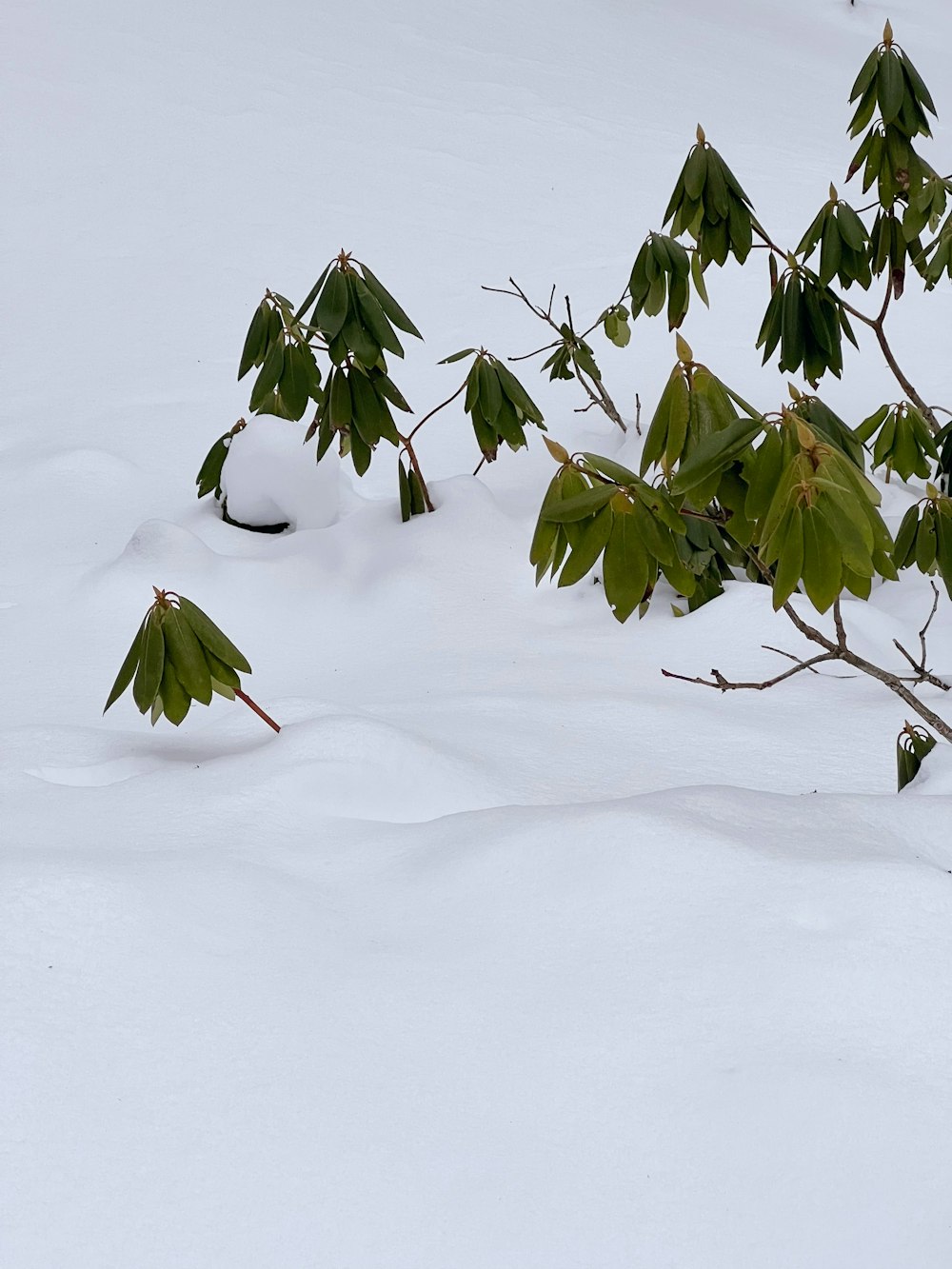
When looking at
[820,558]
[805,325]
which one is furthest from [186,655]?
[805,325]

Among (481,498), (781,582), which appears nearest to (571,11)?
(481,498)

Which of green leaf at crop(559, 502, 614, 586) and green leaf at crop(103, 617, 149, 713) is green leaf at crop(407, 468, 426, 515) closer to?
green leaf at crop(103, 617, 149, 713)

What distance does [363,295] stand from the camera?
1.80 m

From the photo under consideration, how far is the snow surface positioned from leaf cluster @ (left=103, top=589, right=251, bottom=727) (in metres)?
0.07

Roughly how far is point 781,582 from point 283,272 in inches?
119

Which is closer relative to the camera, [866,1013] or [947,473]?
[866,1013]

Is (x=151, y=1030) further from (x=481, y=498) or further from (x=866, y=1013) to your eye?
(x=481, y=498)

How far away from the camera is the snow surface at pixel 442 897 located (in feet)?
2.11

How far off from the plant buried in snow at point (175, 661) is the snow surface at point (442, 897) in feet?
0.24

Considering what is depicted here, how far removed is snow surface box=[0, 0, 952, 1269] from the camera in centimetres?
64

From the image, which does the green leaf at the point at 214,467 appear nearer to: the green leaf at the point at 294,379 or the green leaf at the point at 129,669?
the green leaf at the point at 294,379

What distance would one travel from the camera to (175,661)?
1.21m

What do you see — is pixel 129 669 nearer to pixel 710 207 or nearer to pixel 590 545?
pixel 590 545

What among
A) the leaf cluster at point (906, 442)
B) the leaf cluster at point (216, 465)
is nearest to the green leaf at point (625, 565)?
the leaf cluster at point (906, 442)
